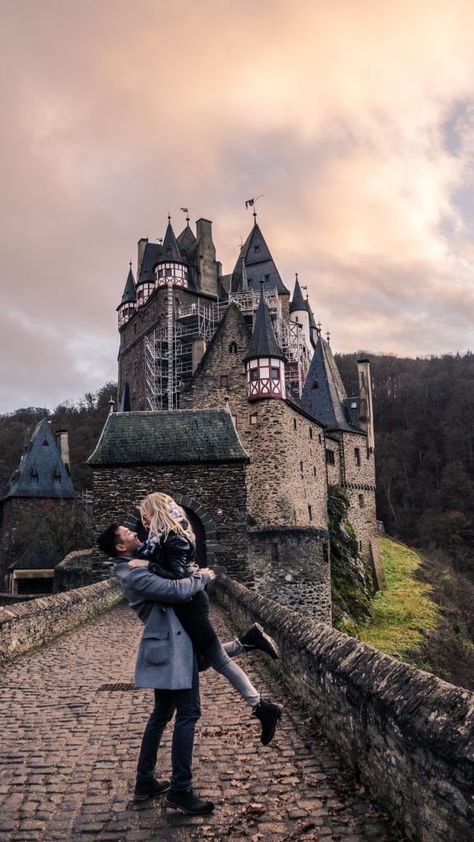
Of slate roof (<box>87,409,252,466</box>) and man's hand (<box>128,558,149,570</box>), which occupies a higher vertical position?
slate roof (<box>87,409,252,466</box>)

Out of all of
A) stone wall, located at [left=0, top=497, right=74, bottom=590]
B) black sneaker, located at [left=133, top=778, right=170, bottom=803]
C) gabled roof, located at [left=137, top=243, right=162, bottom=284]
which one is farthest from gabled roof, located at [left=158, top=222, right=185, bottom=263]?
black sneaker, located at [left=133, top=778, right=170, bottom=803]

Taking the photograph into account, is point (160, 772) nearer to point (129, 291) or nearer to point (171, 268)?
point (171, 268)

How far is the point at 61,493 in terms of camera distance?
42500 millimetres

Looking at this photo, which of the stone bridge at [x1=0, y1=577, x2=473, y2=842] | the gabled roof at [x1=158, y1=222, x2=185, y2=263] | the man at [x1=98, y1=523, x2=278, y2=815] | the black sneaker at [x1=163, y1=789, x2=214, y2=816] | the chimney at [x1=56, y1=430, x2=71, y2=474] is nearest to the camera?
the stone bridge at [x1=0, y1=577, x2=473, y2=842]

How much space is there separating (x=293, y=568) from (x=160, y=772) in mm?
16482

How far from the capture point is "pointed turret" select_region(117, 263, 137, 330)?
2148 inches

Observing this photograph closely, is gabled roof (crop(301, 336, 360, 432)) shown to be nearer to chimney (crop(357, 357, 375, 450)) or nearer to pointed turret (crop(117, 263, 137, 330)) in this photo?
chimney (crop(357, 357, 375, 450))

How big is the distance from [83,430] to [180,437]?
40.2 meters

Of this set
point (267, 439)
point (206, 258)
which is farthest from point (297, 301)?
point (267, 439)

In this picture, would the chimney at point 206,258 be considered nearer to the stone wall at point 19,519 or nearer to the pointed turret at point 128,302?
the pointed turret at point 128,302

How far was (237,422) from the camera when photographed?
1182 inches

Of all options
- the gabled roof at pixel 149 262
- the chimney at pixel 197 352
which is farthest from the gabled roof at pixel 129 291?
the chimney at pixel 197 352

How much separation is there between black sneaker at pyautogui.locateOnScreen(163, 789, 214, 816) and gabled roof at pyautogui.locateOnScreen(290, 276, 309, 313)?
47.8 metres

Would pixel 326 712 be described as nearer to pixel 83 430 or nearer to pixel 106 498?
pixel 106 498
